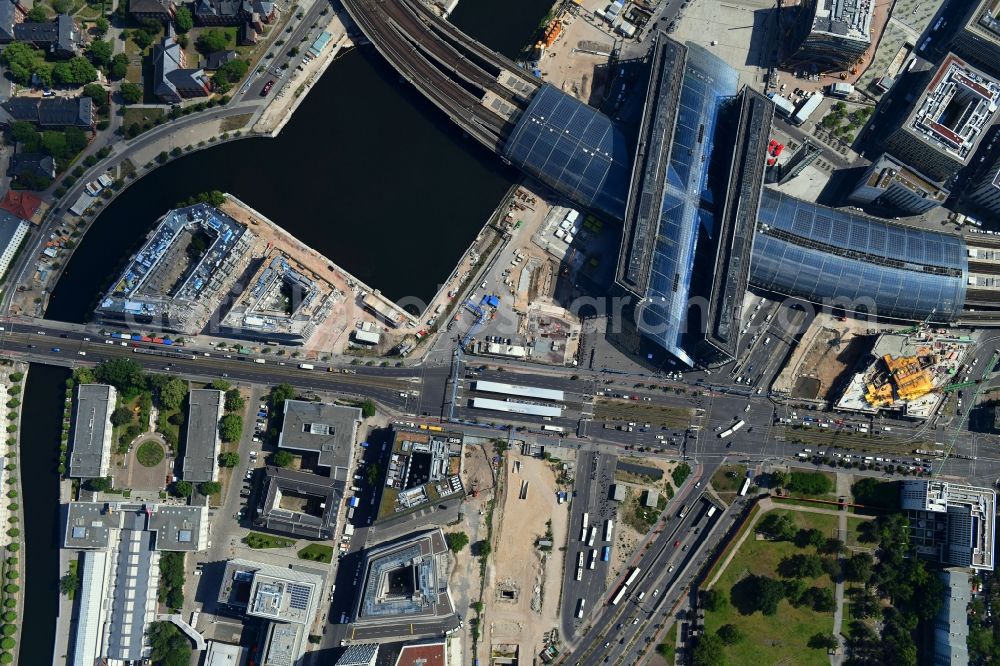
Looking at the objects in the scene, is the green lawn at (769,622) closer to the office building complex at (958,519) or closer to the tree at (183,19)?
the office building complex at (958,519)

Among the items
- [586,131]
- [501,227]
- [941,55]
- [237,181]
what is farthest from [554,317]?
[941,55]

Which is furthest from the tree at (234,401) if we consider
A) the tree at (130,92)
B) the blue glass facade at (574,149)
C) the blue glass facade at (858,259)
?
the blue glass facade at (858,259)

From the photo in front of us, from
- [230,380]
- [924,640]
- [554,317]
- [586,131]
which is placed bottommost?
[924,640]

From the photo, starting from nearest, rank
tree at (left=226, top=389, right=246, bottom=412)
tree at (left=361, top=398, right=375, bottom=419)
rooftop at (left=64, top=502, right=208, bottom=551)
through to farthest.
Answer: rooftop at (left=64, top=502, right=208, bottom=551) < tree at (left=361, top=398, right=375, bottom=419) < tree at (left=226, top=389, right=246, bottom=412)

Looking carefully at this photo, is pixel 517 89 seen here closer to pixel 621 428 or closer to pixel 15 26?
pixel 621 428

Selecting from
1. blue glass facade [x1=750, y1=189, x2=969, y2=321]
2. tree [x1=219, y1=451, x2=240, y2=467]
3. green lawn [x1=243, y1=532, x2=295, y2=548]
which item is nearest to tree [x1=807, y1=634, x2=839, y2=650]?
blue glass facade [x1=750, y1=189, x2=969, y2=321]

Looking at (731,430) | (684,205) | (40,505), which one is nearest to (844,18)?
(684,205)

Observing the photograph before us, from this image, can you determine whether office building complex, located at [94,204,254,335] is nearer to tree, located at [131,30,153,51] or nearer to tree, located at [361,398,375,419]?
tree, located at [361,398,375,419]
